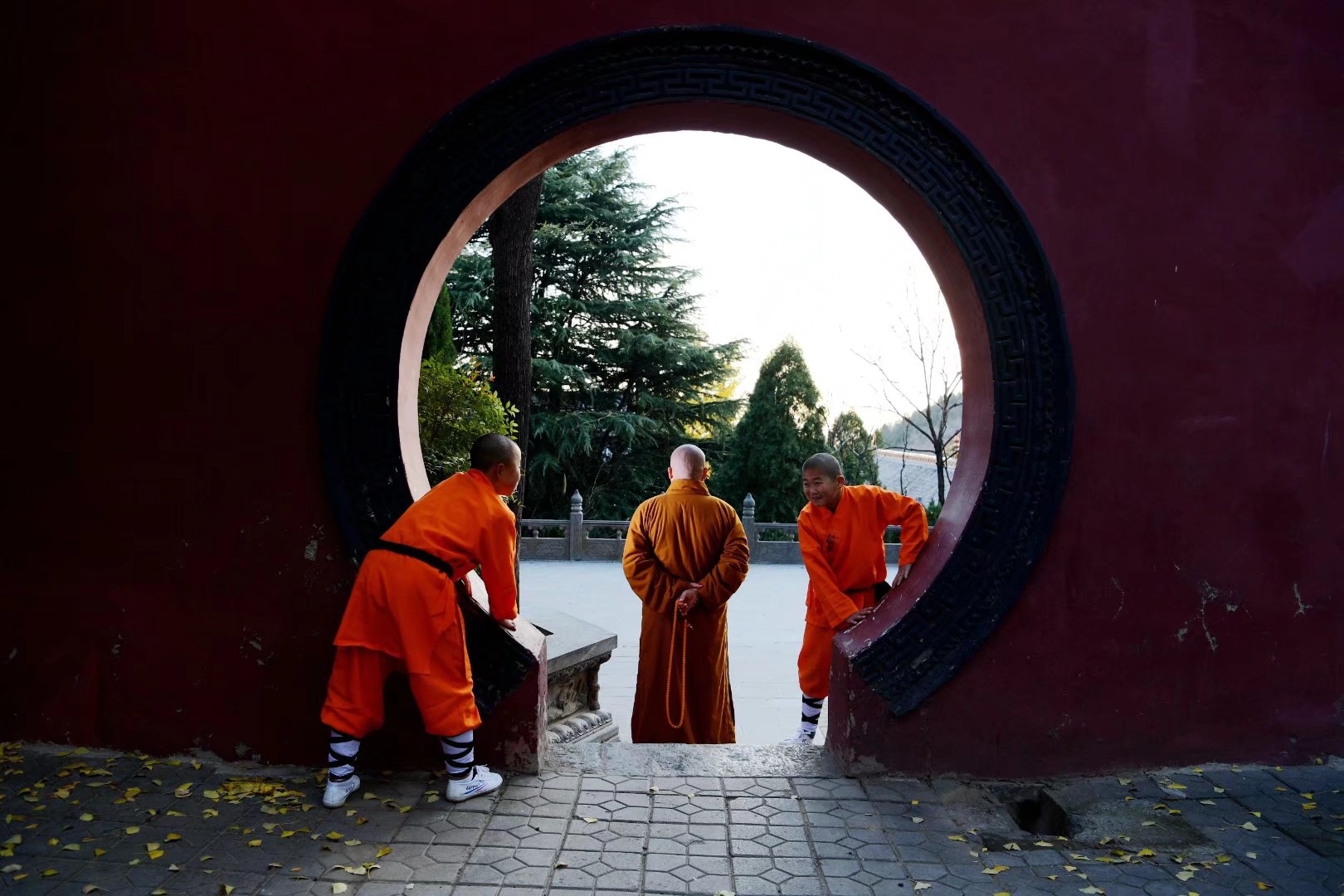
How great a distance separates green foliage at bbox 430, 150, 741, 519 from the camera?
17625 millimetres

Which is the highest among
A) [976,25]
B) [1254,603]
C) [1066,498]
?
[976,25]

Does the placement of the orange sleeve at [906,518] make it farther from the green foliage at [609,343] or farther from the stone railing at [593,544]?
the green foliage at [609,343]

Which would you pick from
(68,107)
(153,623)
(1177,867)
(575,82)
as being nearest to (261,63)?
(68,107)

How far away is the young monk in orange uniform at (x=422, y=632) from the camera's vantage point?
3273 millimetres

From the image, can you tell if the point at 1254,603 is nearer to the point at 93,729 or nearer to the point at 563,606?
the point at 93,729

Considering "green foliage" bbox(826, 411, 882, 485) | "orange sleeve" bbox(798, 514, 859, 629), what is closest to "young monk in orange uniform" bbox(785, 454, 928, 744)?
"orange sleeve" bbox(798, 514, 859, 629)

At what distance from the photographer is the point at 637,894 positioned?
109 inches

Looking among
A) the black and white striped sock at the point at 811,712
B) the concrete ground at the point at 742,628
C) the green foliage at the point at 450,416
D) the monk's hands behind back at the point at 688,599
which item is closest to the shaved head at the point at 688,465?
the monk's hands behind back at the point at 688,599

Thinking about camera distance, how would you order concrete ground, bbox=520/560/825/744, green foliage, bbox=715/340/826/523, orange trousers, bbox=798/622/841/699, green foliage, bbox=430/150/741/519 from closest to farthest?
orange trousers, bbox=798/622/841/699 < concrete ground, bbox=520/560/825/744 < green foliage, bbox=715/340/826/523 < green foliage, bbox=430/150/741/519

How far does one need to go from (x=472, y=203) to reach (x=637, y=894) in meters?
2.56

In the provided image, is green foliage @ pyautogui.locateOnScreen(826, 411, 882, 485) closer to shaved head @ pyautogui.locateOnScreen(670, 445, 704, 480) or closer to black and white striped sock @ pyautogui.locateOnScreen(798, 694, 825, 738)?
shaved head @ pyautogui.locateOnScreen(670, 445, 704, 480)

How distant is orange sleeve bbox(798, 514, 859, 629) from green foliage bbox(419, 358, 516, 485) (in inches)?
89.3

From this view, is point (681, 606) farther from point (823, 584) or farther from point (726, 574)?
point (823, 584)

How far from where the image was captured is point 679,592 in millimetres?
5422
